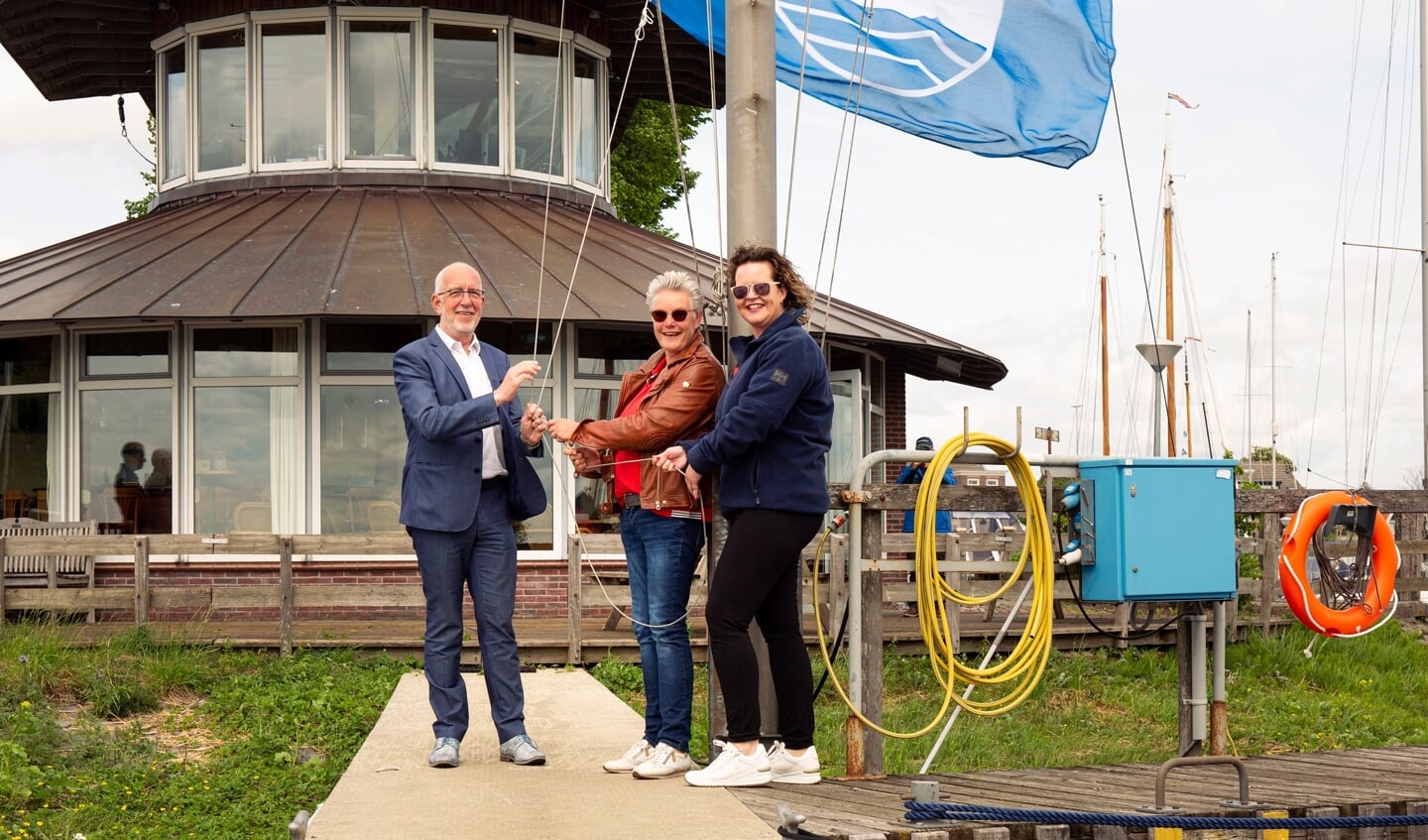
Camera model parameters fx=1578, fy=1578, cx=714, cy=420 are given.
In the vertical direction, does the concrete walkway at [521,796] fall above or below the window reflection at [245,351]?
below

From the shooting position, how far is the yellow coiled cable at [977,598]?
615 cm

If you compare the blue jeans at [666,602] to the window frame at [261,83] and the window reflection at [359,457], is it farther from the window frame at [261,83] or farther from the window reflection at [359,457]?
the window frame at [261,83]

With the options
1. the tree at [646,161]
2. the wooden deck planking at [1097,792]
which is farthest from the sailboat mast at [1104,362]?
the wooden deck planking at [1097,792]

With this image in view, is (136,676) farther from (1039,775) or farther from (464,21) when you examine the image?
(464,21)

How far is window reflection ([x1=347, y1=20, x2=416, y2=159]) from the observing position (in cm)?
1659

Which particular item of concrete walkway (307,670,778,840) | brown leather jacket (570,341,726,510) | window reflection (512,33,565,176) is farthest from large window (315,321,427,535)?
brown leather jacket (570,341,726,510)

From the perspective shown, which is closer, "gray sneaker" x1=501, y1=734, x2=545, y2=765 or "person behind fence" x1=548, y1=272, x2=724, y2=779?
"person behind fence" x1=548, y1=272, x2=724, y2=779

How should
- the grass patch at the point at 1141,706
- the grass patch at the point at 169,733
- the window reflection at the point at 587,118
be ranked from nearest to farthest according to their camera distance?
1. the grass patch at the point at 169,733
2. the grass patch at the point at 1141,706
3. the window reflection at the point at 587,118

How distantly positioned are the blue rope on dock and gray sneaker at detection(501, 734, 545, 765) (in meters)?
1.66

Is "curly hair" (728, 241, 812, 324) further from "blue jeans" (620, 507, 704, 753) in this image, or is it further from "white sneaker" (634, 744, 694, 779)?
"white sneaker" (634, 744, 694, 779)

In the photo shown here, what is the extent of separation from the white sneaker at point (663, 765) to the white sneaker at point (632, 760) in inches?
2.3

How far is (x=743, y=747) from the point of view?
572 cm

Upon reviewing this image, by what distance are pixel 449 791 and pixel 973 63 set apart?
554cm

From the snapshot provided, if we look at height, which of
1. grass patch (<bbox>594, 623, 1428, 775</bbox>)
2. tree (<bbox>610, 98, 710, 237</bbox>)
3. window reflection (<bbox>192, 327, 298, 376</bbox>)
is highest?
tree (<bbox>610, 98, 710, 237</bbox>)
